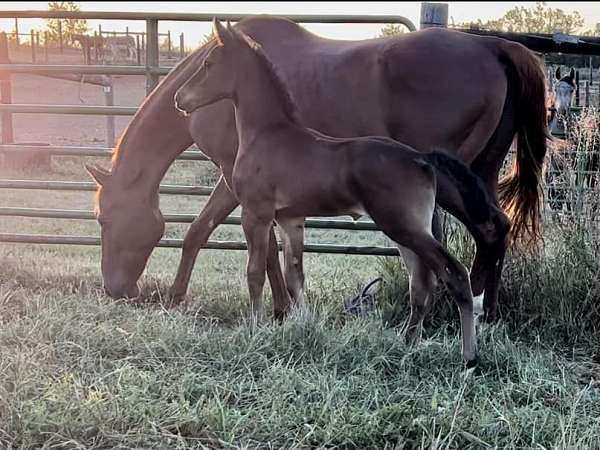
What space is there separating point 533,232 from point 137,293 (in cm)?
236

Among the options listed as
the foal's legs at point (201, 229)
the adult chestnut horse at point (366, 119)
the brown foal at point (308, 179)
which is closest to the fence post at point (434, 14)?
the adult chestnut horse at point (366, 119)

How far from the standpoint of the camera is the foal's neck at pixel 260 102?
136 inches

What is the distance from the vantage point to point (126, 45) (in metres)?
16.3

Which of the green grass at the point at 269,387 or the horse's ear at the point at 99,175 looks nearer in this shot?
the green grass at the point at 269,387

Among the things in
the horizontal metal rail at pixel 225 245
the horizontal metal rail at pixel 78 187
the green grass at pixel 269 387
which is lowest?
the horizontal metal rail at pixel 225 245

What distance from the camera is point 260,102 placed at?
11.4 ft

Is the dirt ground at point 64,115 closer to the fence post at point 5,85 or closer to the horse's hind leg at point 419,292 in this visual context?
the fence post at point 5,85

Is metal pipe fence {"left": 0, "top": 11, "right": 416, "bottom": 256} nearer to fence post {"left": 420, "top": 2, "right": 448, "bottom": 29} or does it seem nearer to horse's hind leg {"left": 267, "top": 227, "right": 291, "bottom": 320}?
fence post {"left": 420, "top": 2, "right": 448, "bottom": 29}

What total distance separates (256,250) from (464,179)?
1.10 m

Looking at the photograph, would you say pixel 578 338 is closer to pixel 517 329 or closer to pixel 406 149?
pixel 517 329

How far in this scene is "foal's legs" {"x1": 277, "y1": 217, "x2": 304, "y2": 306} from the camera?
12.0 feet

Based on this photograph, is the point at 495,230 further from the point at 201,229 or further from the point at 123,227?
→ the point at 123,227

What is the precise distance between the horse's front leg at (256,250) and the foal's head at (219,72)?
614mm

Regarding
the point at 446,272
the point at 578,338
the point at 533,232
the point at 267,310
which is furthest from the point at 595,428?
the point at 267,310
